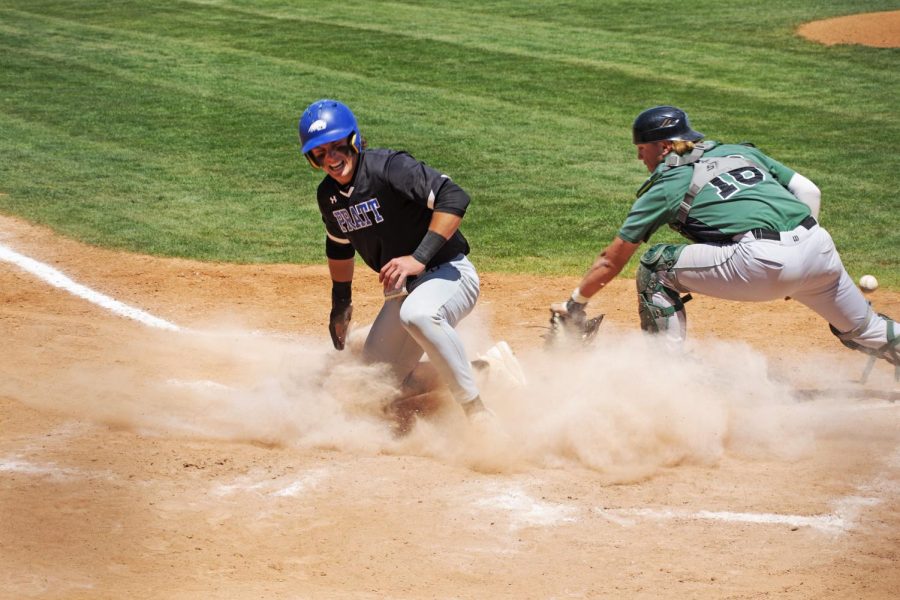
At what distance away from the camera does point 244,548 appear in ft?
15.3

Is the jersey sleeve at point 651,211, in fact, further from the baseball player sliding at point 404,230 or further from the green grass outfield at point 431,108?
the green grass outfield at point 431,108

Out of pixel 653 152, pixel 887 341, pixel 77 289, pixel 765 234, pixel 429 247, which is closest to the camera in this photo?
pixel 429 247

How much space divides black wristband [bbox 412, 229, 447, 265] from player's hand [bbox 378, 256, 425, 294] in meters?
0.03

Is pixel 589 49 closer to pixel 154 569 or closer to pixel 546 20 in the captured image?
pixel 546 20

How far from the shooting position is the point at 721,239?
6.06 metres

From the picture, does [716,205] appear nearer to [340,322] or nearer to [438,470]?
[438,470]

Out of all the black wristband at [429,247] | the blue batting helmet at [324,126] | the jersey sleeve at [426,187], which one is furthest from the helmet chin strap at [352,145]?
the black wristband at [429,247]

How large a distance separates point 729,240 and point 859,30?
597 inches

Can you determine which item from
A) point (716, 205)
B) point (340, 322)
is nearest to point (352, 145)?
point (340, 322)

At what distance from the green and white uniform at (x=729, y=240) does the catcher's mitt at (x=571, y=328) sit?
391mm

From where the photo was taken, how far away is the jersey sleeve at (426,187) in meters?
5.67

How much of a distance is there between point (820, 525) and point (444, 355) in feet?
6.39

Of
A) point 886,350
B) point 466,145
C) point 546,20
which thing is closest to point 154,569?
point 886,350

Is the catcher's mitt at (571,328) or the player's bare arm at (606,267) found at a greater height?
the player's bare arm at (606,267)
